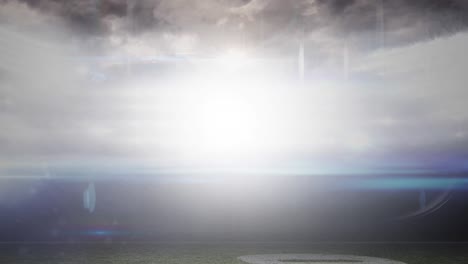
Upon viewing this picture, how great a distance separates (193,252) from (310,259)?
2.21 meters

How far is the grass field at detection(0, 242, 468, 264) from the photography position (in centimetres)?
773

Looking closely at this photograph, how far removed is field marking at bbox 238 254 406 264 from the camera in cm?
752

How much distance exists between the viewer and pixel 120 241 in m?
10.3

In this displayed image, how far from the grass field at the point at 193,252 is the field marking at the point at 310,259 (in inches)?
13.8

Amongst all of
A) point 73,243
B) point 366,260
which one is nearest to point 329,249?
point 366,260

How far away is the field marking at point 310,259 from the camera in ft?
24.7

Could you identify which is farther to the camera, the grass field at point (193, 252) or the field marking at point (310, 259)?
the grass field at point (193, 252)

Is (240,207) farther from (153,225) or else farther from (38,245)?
(38,245)

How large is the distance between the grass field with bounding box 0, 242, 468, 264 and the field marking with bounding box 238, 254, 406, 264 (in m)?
0.35

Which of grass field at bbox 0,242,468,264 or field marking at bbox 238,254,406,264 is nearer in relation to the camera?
field marking at bbox 238,254,406,264

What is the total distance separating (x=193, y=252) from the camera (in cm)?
862

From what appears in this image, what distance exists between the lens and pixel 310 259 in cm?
776

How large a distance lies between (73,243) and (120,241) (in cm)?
100

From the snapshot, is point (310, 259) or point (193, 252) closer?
point (310, 259)
